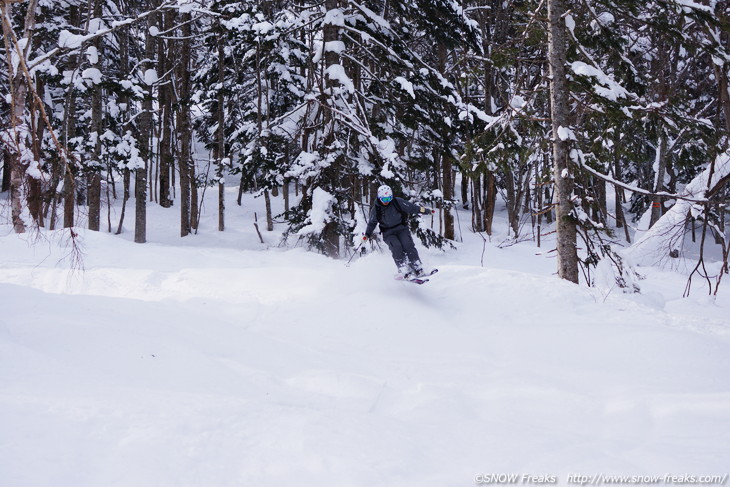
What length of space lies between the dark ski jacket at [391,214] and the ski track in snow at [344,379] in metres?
0.75

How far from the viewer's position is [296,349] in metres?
6.02

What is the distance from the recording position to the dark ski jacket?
30.1 ft

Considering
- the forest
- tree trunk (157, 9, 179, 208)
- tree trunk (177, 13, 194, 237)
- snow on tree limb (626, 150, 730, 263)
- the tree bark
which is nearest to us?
the tree bark

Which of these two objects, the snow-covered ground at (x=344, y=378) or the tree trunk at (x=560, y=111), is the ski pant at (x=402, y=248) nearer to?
the snow-covered ground at (x=344, y=378)

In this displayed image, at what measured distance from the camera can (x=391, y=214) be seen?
922cm

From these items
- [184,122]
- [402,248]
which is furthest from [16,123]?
[184,122]

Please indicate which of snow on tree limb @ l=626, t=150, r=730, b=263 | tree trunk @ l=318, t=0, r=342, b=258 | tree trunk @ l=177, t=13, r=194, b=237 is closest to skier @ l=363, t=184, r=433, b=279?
tree trunk @ l=318, t=0, r=342, b=258

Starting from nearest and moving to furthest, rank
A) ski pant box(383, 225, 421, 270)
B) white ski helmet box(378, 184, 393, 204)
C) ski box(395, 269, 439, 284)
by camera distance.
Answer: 1. ski box(395, 269, 439, 284)
2. ski pant box(383, 225, 421, 270)
3. white ski helmet box(378, 184, 393, 204)

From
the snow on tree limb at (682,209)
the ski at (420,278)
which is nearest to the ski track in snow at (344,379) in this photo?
the ski at (420,278)

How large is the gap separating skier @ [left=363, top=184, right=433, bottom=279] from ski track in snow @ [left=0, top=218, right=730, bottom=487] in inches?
17.8

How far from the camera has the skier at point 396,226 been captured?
8820 millimetres

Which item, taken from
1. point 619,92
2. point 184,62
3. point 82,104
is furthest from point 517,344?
point 82,104

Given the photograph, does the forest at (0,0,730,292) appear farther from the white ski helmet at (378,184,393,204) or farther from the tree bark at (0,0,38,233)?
the white ski helmet at (378,184,393,204)

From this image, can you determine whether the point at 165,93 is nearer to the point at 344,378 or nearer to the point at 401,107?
the point at 401,107
